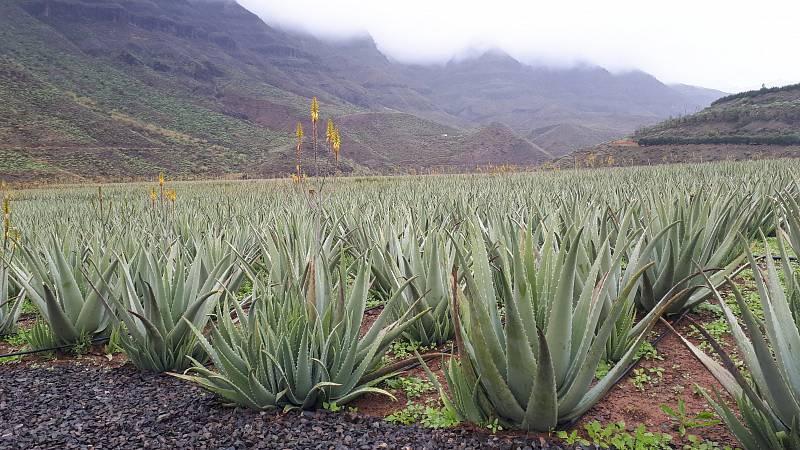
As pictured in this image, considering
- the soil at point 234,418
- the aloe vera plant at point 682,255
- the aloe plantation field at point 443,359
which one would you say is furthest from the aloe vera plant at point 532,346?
the aloe vera plant at point 682,255

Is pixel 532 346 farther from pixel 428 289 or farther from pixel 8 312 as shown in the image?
pixel 8 312

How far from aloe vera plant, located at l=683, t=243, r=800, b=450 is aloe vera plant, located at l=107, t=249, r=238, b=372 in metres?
2.48

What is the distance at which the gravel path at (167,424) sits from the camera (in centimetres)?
218

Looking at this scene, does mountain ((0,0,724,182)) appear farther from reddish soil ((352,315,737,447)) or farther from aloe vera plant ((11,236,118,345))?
reddish soil ((352,315,737,447))

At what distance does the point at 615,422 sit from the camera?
7.08 ft

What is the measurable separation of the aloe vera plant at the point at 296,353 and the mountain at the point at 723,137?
31.7 meters

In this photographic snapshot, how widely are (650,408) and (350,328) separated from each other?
1.48m

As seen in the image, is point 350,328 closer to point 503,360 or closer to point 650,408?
point 503,360

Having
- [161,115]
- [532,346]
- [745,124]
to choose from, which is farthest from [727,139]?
[161,115]

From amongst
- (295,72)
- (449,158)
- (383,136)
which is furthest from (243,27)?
(449,158)

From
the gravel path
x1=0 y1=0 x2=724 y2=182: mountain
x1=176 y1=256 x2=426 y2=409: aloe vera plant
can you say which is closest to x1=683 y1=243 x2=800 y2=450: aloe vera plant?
the gravel path

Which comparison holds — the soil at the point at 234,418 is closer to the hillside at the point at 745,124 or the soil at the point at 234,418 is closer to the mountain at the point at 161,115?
the hillside at the point at 745,124

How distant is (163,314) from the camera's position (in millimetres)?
3207

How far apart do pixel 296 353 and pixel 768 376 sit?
1985mm
